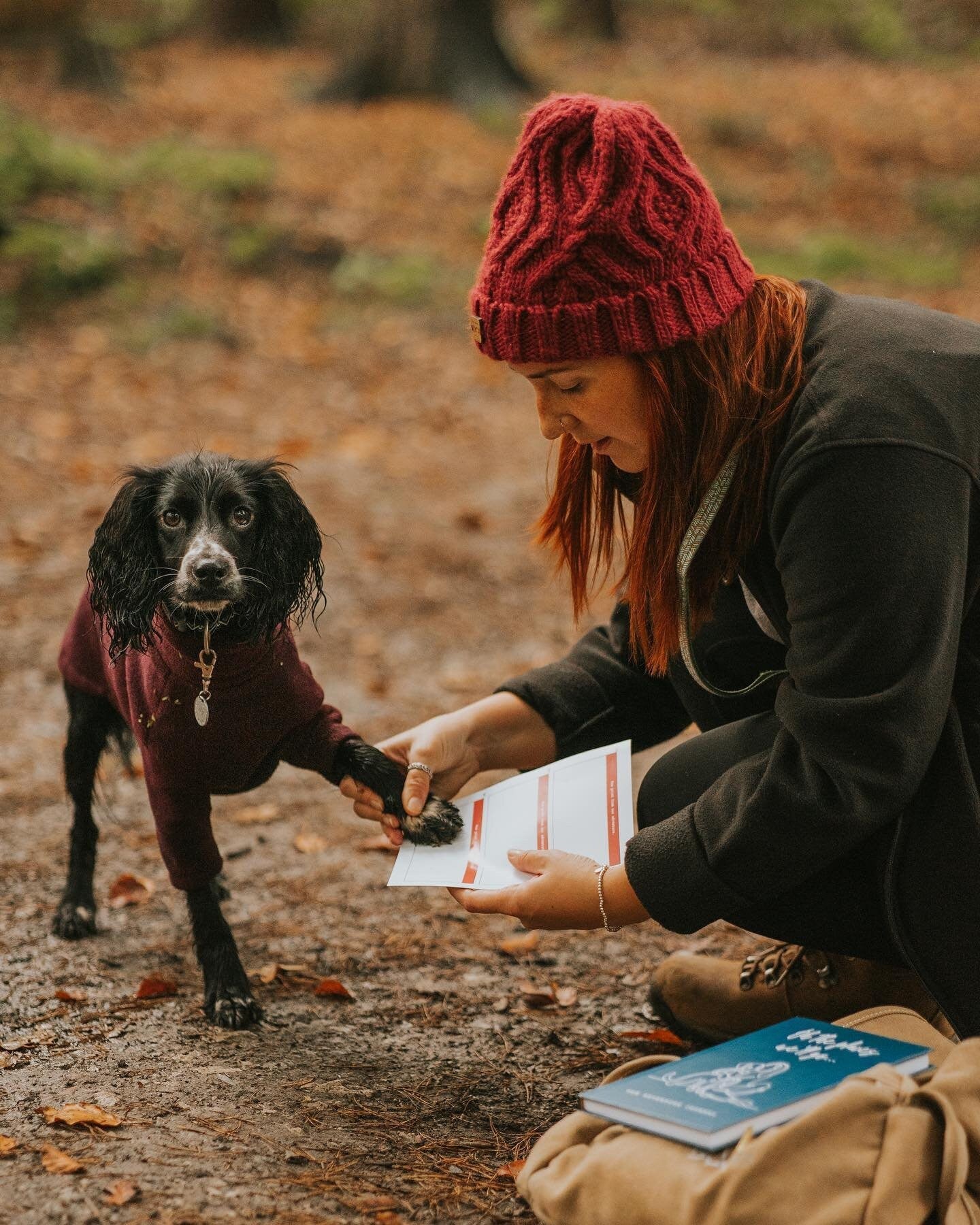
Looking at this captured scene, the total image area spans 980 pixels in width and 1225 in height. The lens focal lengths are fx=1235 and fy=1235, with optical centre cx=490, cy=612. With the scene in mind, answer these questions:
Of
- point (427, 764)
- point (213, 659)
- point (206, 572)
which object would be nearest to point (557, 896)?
point (427, 764)

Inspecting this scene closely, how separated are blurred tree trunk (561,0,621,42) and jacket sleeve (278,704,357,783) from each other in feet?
54.6

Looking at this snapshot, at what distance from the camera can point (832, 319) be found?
214 centimetres

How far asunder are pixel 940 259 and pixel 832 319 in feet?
29.2

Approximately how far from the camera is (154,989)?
2758 millimetres

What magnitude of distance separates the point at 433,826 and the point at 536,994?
585 mm

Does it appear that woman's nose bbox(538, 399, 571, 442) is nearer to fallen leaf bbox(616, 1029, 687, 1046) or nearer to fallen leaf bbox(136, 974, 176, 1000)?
fallen leaf bbox(616, 1029, 687, 1046)

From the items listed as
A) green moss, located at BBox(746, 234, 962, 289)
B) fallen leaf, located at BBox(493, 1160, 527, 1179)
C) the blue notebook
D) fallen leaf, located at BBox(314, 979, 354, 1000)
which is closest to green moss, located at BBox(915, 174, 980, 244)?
green moss, located at BBox(746, 234, 962, 289)

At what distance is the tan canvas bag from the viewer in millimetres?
1608

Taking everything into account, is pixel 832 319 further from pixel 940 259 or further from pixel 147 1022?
pixel 940 259

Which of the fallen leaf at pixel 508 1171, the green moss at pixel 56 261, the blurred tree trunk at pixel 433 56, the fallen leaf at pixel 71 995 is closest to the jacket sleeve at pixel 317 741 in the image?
the fallen leaf at pixel 71 995

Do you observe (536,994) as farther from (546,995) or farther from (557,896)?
Result: (557,896)

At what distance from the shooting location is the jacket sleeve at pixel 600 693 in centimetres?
281

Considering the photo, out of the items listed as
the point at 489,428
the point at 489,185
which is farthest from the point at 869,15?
the point at 489,428

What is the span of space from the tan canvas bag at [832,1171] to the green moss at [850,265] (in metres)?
8.19
